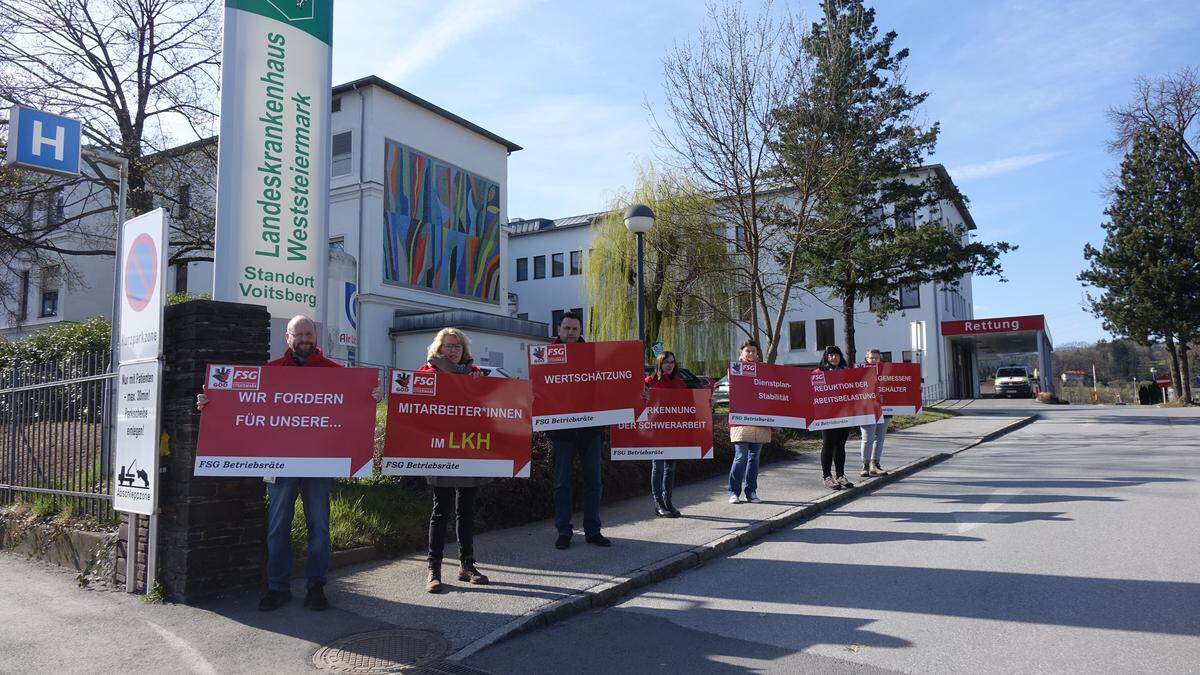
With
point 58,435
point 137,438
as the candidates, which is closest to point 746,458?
point 137,438

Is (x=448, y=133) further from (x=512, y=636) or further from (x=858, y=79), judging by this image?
(x=512, y=636)

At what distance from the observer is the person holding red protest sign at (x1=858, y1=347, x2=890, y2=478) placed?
39.0 ft

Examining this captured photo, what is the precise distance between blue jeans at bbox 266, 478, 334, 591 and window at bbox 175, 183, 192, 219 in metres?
16.5

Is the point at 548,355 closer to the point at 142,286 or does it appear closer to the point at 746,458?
the point at 746,458

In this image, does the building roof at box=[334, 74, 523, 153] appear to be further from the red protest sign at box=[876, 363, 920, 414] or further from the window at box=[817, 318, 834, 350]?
the red protest sign at box=[876, 363, 920, 414]

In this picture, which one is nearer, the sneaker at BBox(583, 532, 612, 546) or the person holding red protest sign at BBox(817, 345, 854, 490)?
the sneaker at BBox(583, 532, 612, 546)

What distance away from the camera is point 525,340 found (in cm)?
3503

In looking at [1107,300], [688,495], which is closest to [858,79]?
[688,495]

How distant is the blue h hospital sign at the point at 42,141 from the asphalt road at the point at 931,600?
8.96m

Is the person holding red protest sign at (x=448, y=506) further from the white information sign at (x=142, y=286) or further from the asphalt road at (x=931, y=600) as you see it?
the white information sign at (x=142, y=286)

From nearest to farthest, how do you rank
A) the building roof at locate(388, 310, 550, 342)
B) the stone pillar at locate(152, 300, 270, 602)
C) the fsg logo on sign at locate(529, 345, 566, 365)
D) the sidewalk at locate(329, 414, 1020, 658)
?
1. the sidewalk at locate(329, 414, 1020, 658)
2. the stone pillar at locate(152, 300, 270, 602)
3. the fsg logo on sign at locate(529, 345, 566, 365)
4. the building roof at locate(388, 310, 550, 342)

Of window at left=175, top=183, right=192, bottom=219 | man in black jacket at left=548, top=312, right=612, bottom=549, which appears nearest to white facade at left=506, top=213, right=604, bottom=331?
window at left=175, top=183, right=192, bottom=219

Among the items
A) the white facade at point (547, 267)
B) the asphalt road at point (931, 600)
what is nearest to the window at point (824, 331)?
the white facade at point (547, 267)

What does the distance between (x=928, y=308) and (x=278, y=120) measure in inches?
1670
